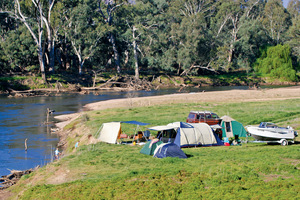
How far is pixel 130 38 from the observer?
3684 inches

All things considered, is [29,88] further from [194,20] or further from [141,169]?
[141,169]

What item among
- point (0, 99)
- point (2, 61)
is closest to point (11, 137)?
point (0, 99)

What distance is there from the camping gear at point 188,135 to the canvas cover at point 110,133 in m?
3.48

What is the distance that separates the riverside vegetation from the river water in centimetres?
523

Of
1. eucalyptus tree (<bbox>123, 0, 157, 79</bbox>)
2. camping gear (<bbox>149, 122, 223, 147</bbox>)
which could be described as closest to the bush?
eucalyptus tree (<bbox>123, 0, 157, 79</bbox>)

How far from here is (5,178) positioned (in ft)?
74.5

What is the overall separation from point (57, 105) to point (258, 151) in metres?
40.4

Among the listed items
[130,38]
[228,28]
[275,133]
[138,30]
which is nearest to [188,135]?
[275,133]

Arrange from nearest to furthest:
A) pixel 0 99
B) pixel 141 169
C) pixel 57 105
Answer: pixel 141 169, pixel 57 105, pixel 0 99

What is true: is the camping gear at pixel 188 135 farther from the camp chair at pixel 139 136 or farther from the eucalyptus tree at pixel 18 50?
the eucalyptus tree at pixel 18 50

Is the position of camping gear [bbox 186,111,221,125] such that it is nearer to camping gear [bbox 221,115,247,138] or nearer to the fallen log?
camping gear [bbox 221,115,247,138]

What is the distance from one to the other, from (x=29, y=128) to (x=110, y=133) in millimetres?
15268

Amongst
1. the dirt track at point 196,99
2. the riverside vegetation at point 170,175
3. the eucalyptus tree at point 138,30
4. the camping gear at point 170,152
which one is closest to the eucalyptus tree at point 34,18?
the eucalyptus tree at point 138,30

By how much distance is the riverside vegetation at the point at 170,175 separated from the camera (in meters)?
17.3
